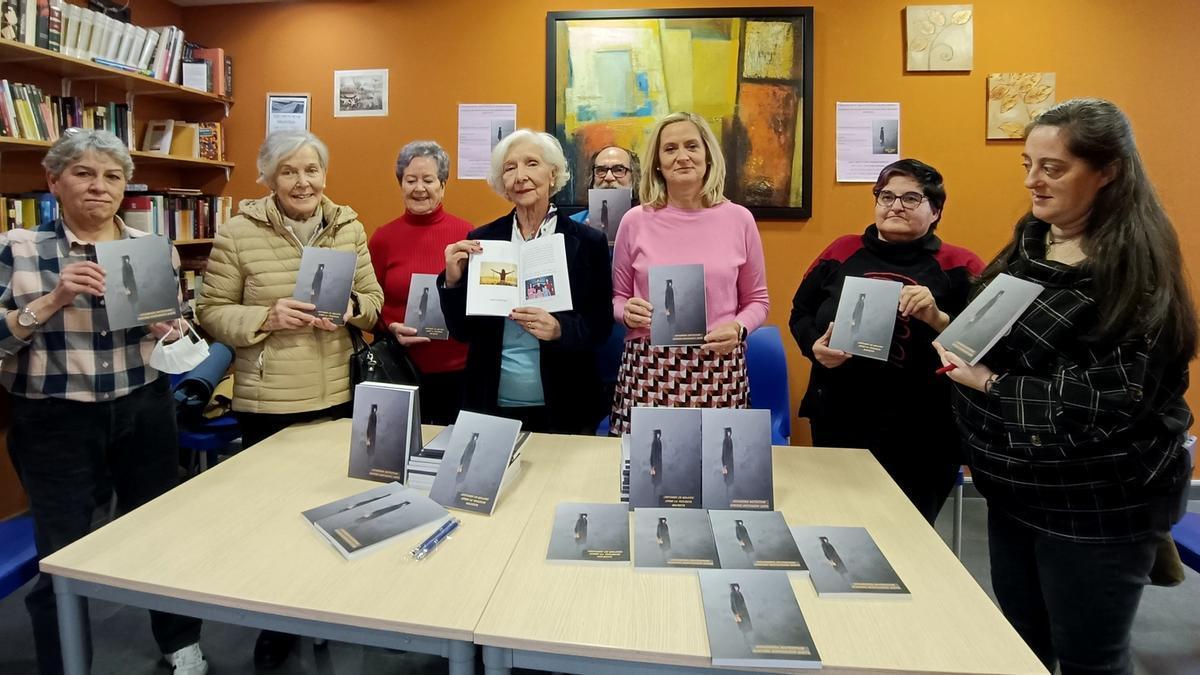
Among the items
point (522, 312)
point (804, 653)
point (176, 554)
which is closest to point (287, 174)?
point (522, 312)

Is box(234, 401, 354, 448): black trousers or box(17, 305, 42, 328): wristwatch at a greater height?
box(17, 305, 42, 328): wristwatch

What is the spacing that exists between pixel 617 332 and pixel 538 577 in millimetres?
1597

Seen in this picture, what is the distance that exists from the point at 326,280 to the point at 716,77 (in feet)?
8.12

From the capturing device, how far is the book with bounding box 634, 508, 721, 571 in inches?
52.4

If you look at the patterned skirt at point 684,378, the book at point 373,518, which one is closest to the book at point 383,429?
the book at point 373,518

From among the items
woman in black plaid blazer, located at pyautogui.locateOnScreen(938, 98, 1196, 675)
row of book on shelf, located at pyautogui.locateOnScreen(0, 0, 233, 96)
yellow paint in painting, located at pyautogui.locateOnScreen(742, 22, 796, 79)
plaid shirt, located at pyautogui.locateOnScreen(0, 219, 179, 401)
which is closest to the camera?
woman in black plaid blazer, located at pyautogui.locateOnScreen(938, 98, 1196, 675)

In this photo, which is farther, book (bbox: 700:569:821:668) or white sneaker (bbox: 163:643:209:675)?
white sneaker (bbox: 163:643:209:675)

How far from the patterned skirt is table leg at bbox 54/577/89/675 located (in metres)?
1.32

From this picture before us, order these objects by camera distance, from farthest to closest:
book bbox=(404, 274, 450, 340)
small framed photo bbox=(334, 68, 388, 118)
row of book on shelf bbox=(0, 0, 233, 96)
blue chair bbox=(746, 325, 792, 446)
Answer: small framed photo bbox=(334, 68, 388, 118) → blue chair bbox=(746, 325, 792, 446) → row of book on shelf bbox=(0, 0, 233, 96) → book bbox=(404, 274, 450, 340)

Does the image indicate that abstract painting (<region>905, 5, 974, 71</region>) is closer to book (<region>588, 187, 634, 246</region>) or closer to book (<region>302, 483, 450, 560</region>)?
book (<region>588, 187, 634, 246</region>)

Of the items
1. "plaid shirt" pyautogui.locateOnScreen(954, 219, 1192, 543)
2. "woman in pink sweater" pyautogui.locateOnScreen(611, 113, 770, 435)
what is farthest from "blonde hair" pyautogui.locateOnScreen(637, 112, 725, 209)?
"plaid shirt" pyautogui.locateOnScreen(954, 219, 1192, 543)

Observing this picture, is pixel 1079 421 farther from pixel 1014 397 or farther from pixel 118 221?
pixel 118 221

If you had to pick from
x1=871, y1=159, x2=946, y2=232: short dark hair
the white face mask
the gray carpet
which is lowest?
the gray carpet

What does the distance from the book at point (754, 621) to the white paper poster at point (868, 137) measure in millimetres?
2876
